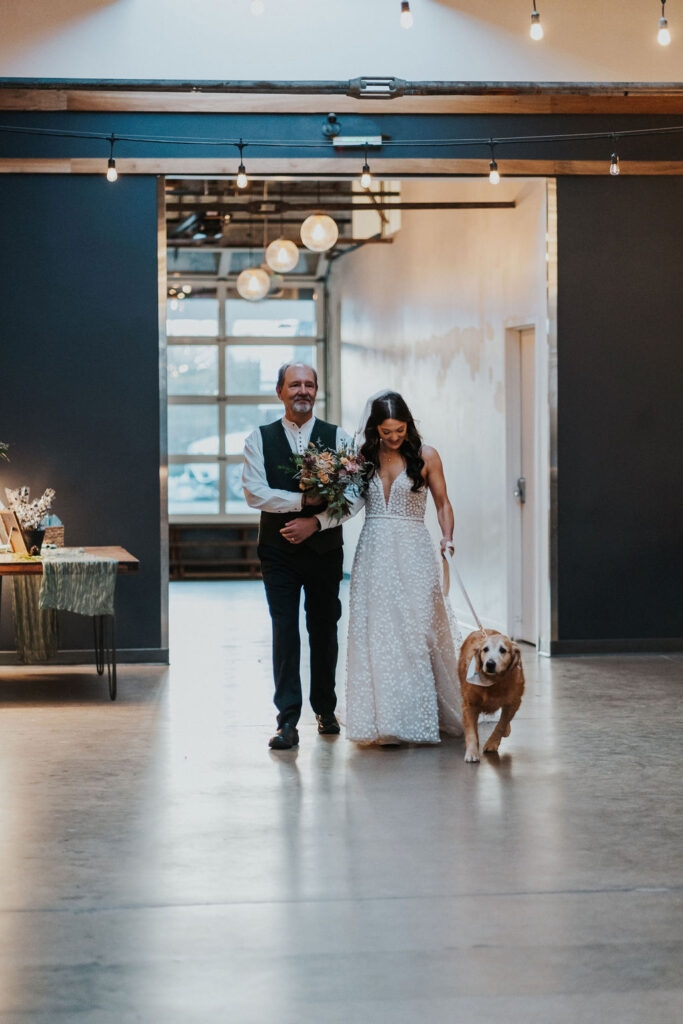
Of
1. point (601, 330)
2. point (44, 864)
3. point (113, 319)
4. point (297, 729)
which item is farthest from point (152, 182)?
point (44, 864)

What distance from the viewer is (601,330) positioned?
935 centimetres

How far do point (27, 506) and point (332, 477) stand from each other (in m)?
2.63

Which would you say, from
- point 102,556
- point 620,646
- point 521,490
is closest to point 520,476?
point 521,490

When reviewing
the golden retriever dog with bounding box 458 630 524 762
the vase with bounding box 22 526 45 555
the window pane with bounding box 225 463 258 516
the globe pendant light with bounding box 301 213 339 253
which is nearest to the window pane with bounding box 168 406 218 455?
the window pane with bounding box 225 463 258 516

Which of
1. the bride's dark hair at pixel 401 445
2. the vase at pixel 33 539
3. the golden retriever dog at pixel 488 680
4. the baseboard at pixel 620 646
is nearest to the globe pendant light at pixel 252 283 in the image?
the baseboard at pixel 620 646

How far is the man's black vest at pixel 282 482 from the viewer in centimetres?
630

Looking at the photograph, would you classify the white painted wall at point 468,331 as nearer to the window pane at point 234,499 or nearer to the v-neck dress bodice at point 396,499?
the v-neck dress bodice at point 396,499

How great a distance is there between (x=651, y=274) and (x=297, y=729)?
4615 millimetres

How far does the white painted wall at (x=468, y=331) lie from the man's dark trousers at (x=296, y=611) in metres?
3.27

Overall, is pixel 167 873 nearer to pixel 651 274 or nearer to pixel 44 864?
pixel 44 864

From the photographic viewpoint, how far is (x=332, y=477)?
20.1ft

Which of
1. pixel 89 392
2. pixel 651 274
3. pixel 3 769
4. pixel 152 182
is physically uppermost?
pixel 152 182

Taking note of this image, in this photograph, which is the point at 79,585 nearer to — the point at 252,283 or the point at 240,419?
the point at 252,283

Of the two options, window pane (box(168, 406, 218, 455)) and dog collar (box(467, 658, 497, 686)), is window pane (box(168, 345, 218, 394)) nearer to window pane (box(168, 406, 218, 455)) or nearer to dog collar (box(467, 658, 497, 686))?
window pane (box(168, 406, 218, 455))
